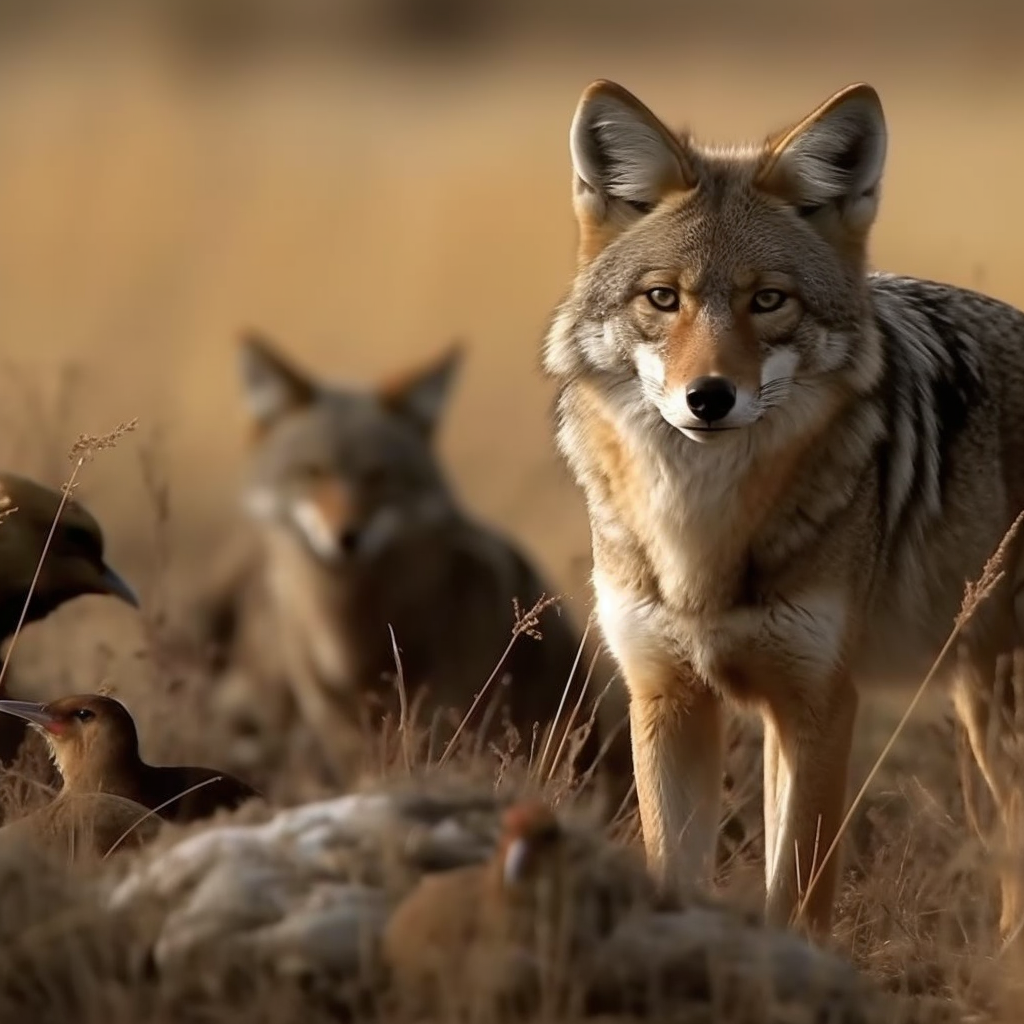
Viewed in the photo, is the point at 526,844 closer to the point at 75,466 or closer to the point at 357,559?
the point at 75,466

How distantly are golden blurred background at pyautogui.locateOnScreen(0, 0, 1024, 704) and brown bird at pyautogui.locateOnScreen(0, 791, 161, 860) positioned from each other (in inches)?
307

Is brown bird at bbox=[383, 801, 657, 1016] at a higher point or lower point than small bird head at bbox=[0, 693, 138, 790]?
higher

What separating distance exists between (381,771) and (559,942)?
6.81 ft

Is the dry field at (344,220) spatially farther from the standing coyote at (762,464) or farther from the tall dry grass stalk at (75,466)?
the standing coyote at (762,464)

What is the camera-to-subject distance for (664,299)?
5.51 metres

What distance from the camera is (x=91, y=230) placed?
19.2 metres

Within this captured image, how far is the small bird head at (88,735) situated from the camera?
525cm

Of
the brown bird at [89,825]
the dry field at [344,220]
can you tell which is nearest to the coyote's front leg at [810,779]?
the brown bird at [89,825]

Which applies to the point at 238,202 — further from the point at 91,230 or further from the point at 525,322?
the point at 525,322

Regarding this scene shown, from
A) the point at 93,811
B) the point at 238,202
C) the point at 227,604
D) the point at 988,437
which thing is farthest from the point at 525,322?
the point at 93,811

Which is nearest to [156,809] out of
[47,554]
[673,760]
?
[47,554]

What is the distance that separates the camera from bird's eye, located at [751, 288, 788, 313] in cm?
545

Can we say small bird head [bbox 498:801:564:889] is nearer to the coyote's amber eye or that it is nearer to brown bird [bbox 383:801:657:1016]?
brown bird [bbox 383:801:657:1016]

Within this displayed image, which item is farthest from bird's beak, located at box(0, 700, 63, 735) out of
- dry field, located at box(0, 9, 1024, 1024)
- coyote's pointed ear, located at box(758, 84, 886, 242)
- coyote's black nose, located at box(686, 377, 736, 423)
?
dry field, located at box(0, 9, 1024, 1024)
